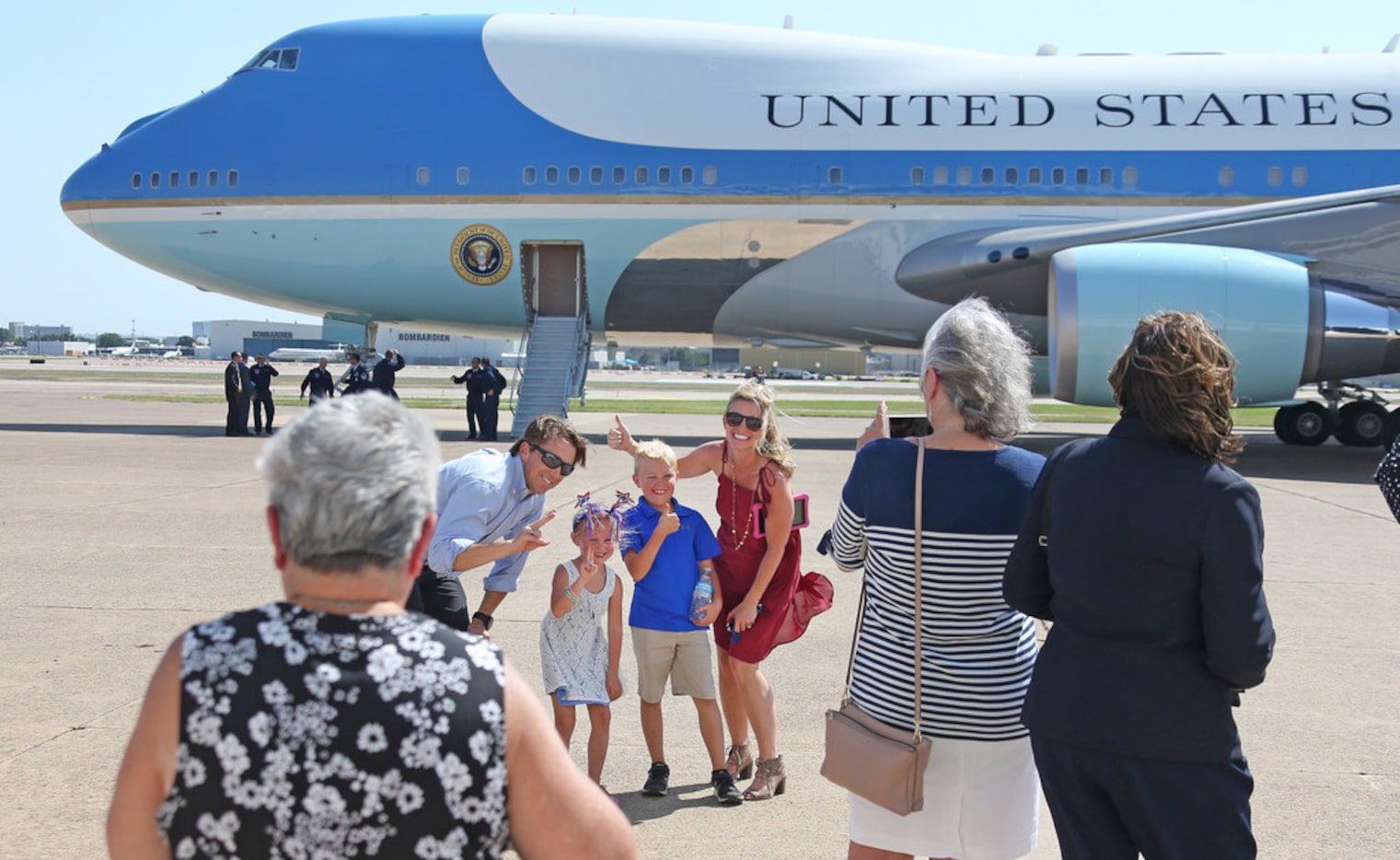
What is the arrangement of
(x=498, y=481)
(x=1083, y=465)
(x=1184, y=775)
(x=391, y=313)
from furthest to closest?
(x=391, y=313)
(x=498, y=481)
(x=1083, y=465)
(x=1184, y=775)

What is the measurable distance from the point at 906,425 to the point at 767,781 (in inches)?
54.5

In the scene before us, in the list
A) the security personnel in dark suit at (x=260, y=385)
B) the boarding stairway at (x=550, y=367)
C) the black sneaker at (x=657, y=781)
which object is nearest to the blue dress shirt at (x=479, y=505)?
the black sneaker at (x=657, y=781)

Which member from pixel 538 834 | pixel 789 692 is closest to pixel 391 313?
pixel 789 692

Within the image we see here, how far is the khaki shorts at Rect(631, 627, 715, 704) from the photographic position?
424 centimetres

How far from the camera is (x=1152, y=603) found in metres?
2.45

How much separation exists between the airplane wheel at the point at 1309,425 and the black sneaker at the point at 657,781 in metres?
16.7

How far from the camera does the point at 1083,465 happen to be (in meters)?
2.58

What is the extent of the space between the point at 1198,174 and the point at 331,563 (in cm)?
1548

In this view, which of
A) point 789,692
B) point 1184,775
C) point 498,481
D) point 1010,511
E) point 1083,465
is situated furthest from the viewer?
point 789,692

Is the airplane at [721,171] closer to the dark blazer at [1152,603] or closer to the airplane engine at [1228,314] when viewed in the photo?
the airplane engine at [1228,314]

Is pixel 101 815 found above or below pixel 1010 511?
below

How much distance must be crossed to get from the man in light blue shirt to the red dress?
65 centimetres

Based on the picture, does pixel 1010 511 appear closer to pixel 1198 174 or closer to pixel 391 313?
pixel 1198 174

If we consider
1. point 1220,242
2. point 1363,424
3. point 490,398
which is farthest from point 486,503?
point 1363,424
